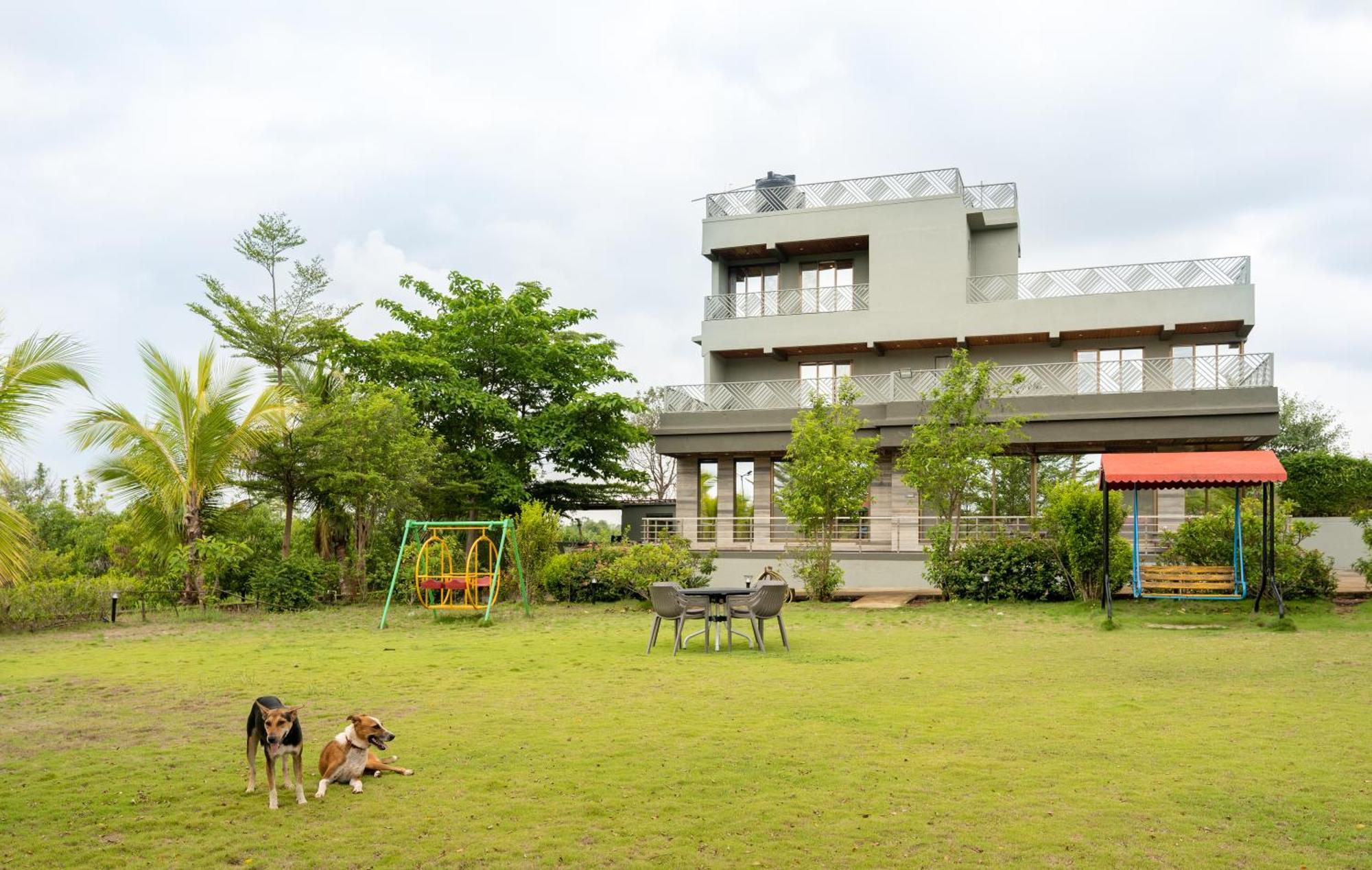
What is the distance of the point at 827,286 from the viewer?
31.8 meters

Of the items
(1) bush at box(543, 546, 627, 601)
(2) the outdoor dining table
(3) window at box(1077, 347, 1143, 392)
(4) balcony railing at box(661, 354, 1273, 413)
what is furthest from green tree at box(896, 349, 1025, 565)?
(2) the outdoor dining table

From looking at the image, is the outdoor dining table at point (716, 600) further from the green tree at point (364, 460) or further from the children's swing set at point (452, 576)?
the green tree at point (364, 460)

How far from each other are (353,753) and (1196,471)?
1358 cm

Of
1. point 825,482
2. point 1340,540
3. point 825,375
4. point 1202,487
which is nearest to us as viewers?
point 1202,487

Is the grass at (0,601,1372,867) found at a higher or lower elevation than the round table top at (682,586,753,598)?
lower

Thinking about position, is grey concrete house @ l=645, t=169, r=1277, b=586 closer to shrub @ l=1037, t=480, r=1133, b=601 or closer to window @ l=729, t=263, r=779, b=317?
window @ l=729, t=263, r=779, b=317

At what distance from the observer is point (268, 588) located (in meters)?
20.8

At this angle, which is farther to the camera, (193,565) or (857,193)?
(857,193)

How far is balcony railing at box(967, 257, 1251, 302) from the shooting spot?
27.1m

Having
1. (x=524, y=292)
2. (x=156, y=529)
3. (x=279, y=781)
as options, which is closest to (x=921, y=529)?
(x=524, y=292)

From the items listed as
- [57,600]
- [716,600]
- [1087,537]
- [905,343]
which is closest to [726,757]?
[716,600]

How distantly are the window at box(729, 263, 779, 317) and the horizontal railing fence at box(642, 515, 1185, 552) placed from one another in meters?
6.30

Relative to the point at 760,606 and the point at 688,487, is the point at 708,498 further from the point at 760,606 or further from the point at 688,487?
the point at 760,606

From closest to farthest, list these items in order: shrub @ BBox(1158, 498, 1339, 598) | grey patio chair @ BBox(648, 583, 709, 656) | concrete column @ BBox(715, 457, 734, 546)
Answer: grey patio chair @ BBox(648, 583, 709, 656), shrub @ BBox(1158, 498, 1339, 598), concrete column @ BBox(715, 457, 734, 546)
